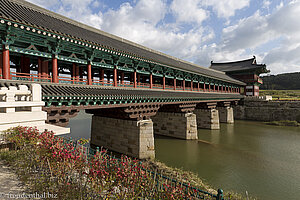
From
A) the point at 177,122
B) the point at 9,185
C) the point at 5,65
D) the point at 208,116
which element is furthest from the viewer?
the point at 208,116

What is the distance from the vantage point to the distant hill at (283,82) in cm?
8219

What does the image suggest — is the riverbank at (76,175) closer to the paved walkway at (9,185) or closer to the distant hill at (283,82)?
the paved walkway at (9,185)

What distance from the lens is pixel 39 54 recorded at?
27.6 ft

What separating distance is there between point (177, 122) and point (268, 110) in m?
23.1

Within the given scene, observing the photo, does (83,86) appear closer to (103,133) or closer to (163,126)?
(103,133)

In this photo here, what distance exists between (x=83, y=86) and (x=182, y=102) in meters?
9.99

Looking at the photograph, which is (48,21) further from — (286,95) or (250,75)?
(286,95)

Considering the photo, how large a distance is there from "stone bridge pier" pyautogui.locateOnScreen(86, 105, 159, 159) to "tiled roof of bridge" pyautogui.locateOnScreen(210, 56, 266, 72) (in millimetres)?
31961

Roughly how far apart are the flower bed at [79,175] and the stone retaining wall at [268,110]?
3320 centimetres

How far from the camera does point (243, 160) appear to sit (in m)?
12.6

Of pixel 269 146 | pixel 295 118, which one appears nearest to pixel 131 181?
pixel 269 146

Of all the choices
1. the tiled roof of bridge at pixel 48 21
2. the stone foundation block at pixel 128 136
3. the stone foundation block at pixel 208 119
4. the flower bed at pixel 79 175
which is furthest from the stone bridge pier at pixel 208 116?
the flower bed at pixel 79 175

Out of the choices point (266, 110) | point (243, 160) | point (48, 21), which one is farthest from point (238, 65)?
point (48, 21)

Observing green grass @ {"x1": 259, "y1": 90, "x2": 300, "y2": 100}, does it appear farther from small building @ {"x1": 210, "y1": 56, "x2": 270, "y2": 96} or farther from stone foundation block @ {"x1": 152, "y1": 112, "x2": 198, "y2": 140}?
stone foundation block @ {"x1": 152, "y1": 112, "x2": 198, "y2": 140}
